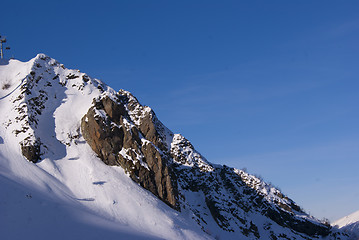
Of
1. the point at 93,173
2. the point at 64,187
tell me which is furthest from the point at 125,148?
the point at 64,187

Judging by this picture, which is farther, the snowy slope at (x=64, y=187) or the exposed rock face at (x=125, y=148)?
the exposed rock face at (x=125, y=148)

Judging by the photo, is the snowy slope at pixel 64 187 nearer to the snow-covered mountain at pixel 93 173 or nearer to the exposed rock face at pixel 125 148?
the snow-covered mountain at pixel 93 173

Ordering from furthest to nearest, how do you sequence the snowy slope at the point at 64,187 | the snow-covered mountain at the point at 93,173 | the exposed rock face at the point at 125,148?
the exposed rock face at the point at 125,148, the snow-covered mountain at the point at 93,173, the snowy slope at the point at 64,187

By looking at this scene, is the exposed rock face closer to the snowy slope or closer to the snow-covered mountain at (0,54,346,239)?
the snow-covered mountain at (0,54,346,239)

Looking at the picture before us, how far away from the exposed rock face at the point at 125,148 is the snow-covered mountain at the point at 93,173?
16 cm

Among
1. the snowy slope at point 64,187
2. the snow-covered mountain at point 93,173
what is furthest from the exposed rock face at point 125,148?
the snowy slope at point 64,187

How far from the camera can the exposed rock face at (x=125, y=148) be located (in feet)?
186

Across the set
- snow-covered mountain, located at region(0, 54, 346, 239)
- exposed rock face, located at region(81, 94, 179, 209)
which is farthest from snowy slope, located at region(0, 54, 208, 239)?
exposed rock face, located at region(81, 94, 179, 209)

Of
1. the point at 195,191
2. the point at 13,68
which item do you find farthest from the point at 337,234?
the point at 13,68

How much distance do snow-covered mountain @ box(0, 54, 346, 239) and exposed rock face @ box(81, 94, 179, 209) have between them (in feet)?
0.51

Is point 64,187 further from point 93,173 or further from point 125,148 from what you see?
point 125,148

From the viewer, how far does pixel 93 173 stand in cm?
5234

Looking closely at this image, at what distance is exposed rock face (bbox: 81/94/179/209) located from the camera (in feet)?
186

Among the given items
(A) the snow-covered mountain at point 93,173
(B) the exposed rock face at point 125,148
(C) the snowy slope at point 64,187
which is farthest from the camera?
(B) the exposed rock face at point 125,148
